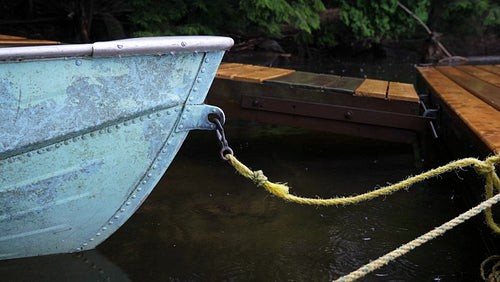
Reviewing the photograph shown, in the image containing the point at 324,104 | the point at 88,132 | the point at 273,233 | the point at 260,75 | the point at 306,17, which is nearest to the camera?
the point at 88,132

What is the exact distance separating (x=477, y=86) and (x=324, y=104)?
5.60ft

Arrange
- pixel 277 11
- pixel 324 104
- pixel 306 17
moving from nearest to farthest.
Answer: pixel 324 104 < pixel 277 11 < pixel 306 17

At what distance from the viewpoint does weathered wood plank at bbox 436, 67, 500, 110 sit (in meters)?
4.27

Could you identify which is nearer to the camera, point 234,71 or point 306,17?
point 234,71

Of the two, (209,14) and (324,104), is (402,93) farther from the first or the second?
(209,14)

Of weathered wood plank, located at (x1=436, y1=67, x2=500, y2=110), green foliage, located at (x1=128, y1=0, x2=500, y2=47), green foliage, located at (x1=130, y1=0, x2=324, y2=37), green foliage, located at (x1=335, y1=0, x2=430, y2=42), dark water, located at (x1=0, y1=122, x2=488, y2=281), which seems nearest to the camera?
dark water, located at (x1=0, y1=122, x2=488, y2=281)

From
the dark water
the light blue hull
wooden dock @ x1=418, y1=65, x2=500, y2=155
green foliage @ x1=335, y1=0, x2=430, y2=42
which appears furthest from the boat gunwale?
green foliage @ x1=335, y1=0, x2=430, y2=42

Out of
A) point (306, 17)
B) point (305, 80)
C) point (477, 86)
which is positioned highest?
point (477, 86)

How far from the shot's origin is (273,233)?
3.57 m

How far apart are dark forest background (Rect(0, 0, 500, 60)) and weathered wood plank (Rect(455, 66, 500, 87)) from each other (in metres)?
3.85

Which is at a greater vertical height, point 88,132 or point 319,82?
point 88,132

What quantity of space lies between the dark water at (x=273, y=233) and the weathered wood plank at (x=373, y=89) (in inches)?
30.3

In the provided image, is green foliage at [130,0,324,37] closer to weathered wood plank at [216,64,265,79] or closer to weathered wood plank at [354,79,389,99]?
weathered wood plank at [216,64,265,79]

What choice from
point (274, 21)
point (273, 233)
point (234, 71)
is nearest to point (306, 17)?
point (274, 21)
